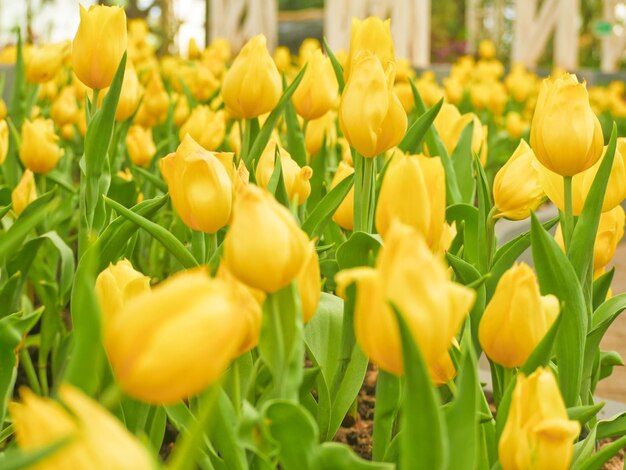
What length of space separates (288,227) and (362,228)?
0.47m

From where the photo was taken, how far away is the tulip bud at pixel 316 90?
4.31ft

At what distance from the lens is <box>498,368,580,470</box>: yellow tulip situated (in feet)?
1.88

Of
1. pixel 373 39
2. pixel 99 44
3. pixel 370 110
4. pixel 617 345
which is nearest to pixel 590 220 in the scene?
pixel 370 110

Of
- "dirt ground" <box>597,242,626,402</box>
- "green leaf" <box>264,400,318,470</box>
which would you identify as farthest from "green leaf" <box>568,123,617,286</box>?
"dirt ground" <box>597,242,626,402</box>

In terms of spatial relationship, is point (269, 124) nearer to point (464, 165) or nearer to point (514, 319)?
point (464, 165)

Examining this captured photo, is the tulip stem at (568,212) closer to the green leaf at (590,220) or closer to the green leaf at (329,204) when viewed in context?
the green leaf at (590,220)

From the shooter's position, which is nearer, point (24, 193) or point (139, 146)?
point (24, 193)

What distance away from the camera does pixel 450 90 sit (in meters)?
3.47

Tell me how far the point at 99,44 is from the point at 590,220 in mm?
583

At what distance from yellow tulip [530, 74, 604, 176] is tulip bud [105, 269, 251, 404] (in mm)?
521

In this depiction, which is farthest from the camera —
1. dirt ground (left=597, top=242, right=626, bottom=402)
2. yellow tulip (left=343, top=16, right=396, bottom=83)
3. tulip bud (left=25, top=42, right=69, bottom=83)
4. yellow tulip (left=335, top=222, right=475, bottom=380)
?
dirt ground (left=597, top=242, right=626, bottom=402)

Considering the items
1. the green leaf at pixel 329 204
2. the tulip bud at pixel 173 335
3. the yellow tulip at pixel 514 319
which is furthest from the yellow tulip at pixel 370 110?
the tulip bud at pixel 173 335

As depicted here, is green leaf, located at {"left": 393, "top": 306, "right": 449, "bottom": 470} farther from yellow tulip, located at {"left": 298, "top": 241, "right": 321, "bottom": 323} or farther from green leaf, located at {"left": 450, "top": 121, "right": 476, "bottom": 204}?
green leaf, located at {"left": 450, "top": 121, "right": 476, "bottom": 204}

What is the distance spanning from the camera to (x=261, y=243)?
1.66 ft
